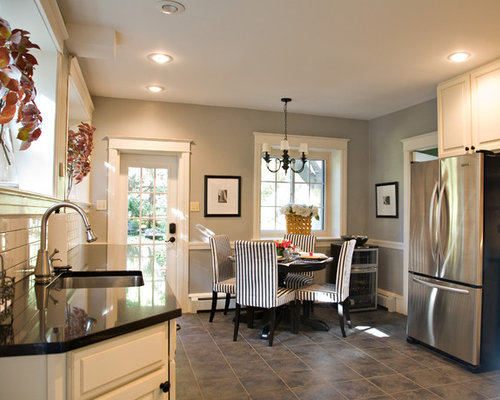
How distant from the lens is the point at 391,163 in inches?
190

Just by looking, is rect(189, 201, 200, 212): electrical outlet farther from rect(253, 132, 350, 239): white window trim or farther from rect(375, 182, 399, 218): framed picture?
rect(375, 182, 399, 218): framed picture

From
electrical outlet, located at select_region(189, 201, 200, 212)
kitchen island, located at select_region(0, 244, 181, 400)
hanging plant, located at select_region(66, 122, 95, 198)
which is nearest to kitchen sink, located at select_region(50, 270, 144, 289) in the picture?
kitchen island, located at select_region(0, 244, 181, 400)

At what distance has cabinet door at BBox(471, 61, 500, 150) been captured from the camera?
3.05 m

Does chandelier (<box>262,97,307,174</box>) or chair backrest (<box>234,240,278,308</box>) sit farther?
chandelier (<box>262,97,307,174</box>)

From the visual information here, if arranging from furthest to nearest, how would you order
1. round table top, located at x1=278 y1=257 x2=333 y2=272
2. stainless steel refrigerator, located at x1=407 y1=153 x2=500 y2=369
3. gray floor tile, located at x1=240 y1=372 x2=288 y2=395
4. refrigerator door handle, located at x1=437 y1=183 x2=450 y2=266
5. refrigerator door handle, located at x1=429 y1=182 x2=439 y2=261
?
round table top, located at x1=278 y1=257 x2=333 y2=272 < refrigerator door handle, located at x1=429 y1=182 x2=439 y2=261 < refrigerator door handle, located at x1=437 y1=183 x2=450 y2=266 < stainless steel refrigerator, located at x1=407 y1=153 x2=500 y2=369 < gray floor tile, located at x1=240 y1=372 x2=288 y2=395

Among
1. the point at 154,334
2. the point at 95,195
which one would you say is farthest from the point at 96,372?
the point at 95,195

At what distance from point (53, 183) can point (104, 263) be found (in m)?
0.58

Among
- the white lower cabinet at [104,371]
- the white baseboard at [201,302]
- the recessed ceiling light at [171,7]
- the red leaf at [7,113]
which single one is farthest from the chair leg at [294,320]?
the red leaf at [7,113]

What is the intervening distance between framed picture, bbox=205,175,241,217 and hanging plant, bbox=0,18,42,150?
125 inches

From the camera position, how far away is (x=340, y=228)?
5105 millimetres

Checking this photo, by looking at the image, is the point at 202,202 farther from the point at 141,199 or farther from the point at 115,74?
the point at 115,74

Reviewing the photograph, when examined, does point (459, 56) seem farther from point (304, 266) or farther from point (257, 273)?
point (257, 273)

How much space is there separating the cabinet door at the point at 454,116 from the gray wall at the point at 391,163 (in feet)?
2.07

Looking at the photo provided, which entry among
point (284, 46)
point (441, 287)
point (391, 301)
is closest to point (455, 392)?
point (441, 287)
